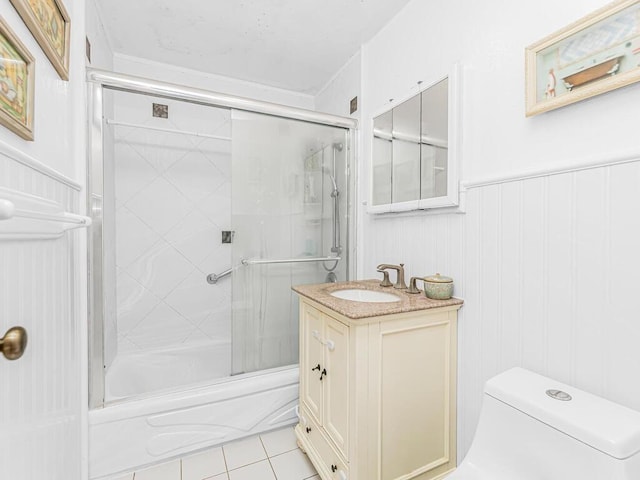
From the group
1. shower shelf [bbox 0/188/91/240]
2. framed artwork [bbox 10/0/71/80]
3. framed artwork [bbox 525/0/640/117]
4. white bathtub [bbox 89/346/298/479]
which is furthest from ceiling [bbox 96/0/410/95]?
white bathtub [bbox 89/346/298/479]

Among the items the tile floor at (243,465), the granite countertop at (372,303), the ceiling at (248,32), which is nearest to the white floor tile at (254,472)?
the tile floor at (243,465)

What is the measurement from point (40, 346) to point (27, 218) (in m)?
0.47

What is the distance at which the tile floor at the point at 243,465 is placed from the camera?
133 centimetres

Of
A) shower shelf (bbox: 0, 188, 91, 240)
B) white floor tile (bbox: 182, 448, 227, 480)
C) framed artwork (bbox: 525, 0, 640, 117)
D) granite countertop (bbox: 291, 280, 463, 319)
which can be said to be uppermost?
framed artwork (bbox: 525, 0, 640, 117)

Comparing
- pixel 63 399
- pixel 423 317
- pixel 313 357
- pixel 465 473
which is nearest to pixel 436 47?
pixel 423 317

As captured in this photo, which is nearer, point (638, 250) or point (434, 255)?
point (638, 250)

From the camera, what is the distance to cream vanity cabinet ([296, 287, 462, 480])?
3.43 feet

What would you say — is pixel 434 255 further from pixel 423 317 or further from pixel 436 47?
pixel 436 47

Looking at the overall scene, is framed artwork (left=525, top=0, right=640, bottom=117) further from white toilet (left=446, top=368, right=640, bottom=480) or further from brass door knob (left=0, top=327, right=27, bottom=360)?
brass door knob (left=0, top=327, right=27, bottom=360)

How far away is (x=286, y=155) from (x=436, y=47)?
906 millimetres

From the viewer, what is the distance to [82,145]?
1.28 m

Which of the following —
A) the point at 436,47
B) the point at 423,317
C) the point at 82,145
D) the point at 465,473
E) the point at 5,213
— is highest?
the point at 436,47

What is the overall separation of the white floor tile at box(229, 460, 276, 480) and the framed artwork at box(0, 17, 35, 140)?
148cm

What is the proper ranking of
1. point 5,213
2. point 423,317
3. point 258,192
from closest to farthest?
point 5,213 < point 423,317 < point 258,192
